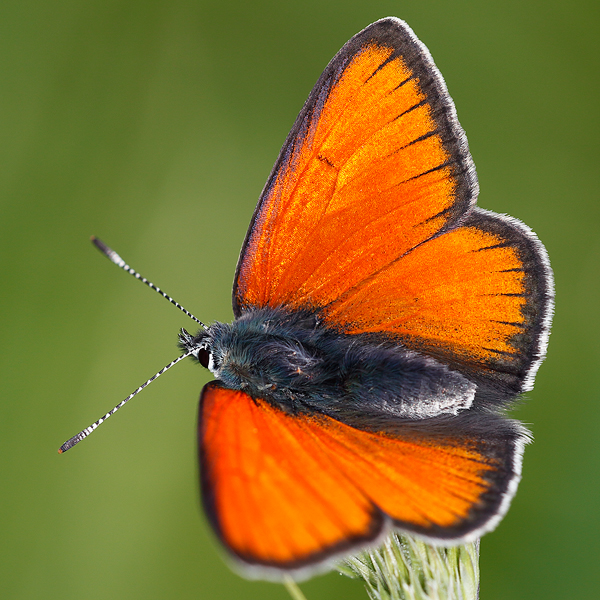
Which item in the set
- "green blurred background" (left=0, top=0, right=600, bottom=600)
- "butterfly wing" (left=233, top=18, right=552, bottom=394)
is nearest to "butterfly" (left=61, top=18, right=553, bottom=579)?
"butterfly wing" (left=233, top=18, right=552, bottom=394)

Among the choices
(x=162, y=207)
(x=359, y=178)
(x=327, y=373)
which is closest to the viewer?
(x=327, y=373)

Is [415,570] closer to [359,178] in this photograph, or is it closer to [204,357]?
[204,357]

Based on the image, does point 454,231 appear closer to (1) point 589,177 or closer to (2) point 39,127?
(1) point 589,177

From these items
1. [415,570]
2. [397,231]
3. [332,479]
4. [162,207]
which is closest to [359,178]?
[397,231]

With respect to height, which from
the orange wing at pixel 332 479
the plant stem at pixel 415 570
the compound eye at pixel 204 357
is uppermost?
the compound eye at pixel 204 357

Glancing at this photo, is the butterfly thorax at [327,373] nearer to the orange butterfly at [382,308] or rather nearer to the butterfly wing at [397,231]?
the orange butterfly at [382,308]

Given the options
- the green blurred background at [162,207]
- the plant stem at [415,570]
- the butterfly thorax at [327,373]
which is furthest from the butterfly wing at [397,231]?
the green blurred background at [162,207]

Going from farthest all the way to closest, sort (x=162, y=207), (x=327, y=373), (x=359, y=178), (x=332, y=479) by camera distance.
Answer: (x=162, y=207) < (x=359, y=178) < (x=327, y=373) < (x=332, y=479)

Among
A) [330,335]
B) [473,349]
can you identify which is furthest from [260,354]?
[473,349]
